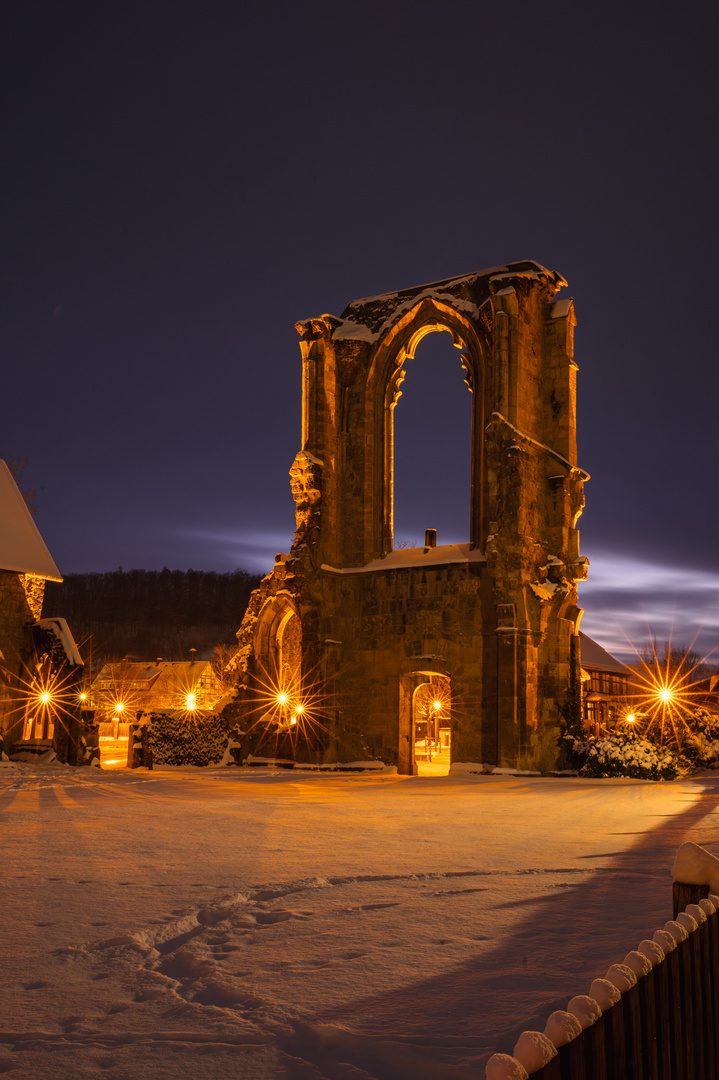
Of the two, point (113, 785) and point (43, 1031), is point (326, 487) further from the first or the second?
point (43, 1031)

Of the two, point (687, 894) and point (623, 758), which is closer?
point (687, 894)

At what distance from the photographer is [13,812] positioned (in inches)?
462

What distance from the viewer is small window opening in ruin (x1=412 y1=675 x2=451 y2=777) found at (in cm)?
3353

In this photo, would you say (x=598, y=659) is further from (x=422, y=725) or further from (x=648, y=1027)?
(x=648, y=1027)

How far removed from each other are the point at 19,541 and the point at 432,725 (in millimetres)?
23915

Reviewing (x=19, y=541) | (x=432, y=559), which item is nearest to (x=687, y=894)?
(x=432, y=559)

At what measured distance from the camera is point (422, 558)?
73.4 ft

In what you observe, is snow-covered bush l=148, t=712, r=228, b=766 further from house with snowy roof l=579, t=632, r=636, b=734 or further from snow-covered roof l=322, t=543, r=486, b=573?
house with snowy roof l=579, t=632, r=636, b=734

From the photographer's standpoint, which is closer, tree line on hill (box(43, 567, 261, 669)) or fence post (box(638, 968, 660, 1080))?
fence post (box(638, 968, 660, 1080))

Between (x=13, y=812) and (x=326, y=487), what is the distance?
1337 cm

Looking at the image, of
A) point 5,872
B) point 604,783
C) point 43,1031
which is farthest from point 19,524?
point 43,1031

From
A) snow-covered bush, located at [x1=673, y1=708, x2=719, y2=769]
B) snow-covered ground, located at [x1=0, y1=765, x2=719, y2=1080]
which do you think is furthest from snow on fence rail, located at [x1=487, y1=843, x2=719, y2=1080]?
snow-covered bush, located at [x1=673, y1=708, x2=719, y2=769]

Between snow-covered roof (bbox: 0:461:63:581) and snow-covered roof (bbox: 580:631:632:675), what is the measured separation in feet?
96.1

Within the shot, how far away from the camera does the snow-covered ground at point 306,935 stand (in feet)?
12.0
